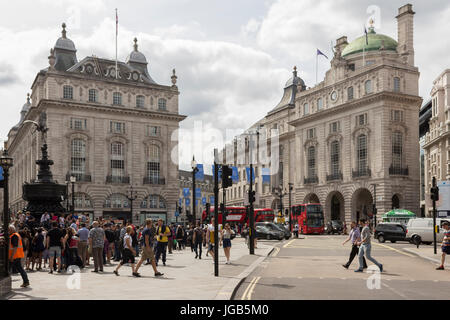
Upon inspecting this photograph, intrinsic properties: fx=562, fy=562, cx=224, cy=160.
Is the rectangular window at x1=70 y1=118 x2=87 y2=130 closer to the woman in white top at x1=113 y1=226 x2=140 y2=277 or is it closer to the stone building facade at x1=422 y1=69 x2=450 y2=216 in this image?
the stone building facade at x1=422 y1=69 x2=450 y2=216

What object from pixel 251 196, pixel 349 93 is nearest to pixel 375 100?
pixel 349 93

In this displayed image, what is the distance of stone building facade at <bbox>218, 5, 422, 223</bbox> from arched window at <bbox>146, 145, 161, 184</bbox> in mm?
21526

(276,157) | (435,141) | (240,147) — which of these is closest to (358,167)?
(435,141)

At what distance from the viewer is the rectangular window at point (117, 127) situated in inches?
3147

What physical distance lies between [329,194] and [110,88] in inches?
1362

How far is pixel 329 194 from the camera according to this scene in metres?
80.2

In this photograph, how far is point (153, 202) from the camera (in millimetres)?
82312

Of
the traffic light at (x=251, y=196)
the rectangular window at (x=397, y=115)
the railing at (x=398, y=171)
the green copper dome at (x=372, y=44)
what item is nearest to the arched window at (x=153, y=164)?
the green copper dome at (x=372, y=44)

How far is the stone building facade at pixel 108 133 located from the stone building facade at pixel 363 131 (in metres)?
20.2

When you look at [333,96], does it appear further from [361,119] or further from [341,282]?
[341,282]

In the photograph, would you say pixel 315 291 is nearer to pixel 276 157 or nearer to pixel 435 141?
pixel 435 141

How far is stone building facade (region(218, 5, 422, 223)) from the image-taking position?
71.0 m

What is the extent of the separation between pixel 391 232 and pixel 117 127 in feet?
156

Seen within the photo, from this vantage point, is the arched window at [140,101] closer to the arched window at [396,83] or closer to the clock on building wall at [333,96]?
the clock on building wall at [333,96]
